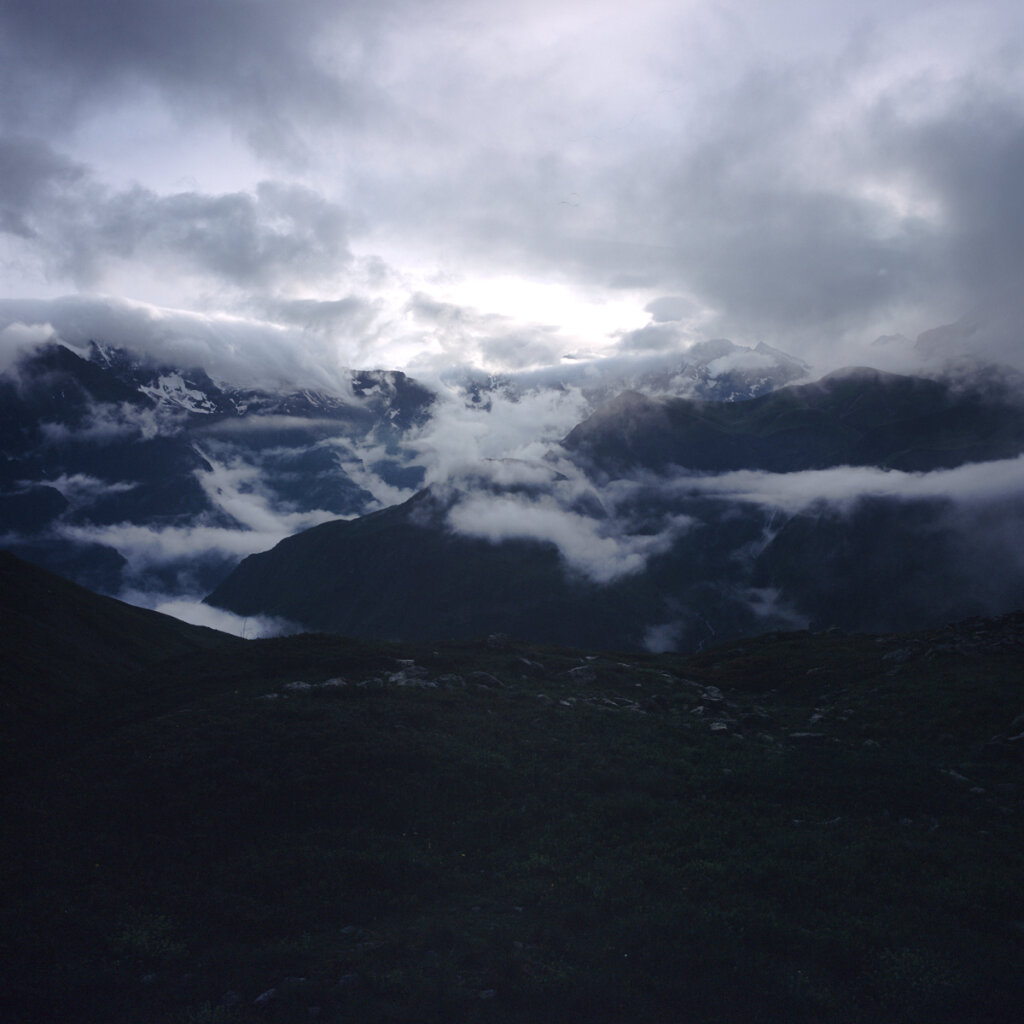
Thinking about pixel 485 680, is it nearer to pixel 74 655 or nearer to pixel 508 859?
pixel 508 859

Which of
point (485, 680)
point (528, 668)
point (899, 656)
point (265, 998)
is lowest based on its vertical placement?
point (528, 668)

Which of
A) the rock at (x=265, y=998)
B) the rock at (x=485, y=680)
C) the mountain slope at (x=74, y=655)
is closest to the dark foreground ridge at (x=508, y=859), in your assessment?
the rock at (x=265, y=998)

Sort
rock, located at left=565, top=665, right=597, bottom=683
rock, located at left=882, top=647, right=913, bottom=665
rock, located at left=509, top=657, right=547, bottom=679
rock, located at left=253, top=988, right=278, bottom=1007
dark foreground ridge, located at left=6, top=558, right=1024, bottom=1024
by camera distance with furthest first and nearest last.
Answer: rock, located at left=882, top=647, right=913, bottom=665 → rock, located at left=509, top=657, right=547, bottom=679 → rock, located at left=565, top=665, right=597, bottom=683 → dark foreground ridge, located at left=6, top=558, right=1024, bottom=1024 → rock, located at left=253, top=988, right=278, bottom=1007

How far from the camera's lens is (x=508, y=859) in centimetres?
2234

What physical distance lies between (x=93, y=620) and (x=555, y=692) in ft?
251

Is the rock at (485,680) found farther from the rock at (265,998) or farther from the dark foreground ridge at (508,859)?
the rock at (265,998)

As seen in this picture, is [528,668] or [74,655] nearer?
[528,668]

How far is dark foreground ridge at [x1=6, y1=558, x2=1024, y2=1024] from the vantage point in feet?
49.6

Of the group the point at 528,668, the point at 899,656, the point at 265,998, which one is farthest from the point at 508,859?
the point at 899,656

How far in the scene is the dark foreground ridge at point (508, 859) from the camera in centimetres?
1512

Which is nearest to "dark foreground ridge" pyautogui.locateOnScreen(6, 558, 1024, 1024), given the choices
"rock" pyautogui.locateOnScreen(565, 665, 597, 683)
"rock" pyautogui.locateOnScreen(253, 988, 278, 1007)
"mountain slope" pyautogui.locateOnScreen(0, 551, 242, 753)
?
"rock" pyautogui.locateOnScreen(253, 988, 278, 1007)

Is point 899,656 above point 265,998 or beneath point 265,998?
above

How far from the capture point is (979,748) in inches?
1299

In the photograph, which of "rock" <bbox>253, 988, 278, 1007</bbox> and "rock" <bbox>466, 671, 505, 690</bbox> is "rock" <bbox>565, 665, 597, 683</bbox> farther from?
"rock" <bbox>253, 988, 278, 1007</bbox>
